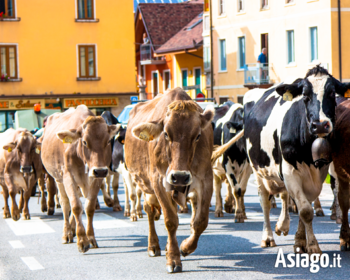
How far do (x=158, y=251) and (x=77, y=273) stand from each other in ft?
4.15

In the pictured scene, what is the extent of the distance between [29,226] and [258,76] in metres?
31.4

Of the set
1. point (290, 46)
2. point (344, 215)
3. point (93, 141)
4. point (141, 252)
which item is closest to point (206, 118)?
point (93, 141)

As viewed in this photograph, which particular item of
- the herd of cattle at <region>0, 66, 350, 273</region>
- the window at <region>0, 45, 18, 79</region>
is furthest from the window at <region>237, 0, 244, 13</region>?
the herd of cattle at <region>0, 66, 350, 273</region>

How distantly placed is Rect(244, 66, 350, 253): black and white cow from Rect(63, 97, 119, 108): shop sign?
3111 centimetres

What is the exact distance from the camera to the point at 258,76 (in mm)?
41344

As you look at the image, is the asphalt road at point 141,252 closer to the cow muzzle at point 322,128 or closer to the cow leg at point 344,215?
the cow leg at point 344,215

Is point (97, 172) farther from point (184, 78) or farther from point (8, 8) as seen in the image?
point (184, 78)

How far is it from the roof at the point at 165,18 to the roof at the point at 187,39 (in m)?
1.05

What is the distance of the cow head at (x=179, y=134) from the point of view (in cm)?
684

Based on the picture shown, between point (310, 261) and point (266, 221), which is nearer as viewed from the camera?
point (310, 261)

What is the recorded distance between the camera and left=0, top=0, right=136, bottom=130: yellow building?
37.5m

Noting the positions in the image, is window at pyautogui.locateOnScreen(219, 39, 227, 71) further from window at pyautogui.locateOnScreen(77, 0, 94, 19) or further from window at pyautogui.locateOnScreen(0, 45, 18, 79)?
window at pyautogui.locateOnScreen(0, 45, 18, 79)

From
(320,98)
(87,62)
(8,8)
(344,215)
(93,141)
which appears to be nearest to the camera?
(320,98)

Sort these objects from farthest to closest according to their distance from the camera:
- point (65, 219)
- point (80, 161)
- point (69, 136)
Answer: point (65, 219), point (80, 161), point (69, 136)
